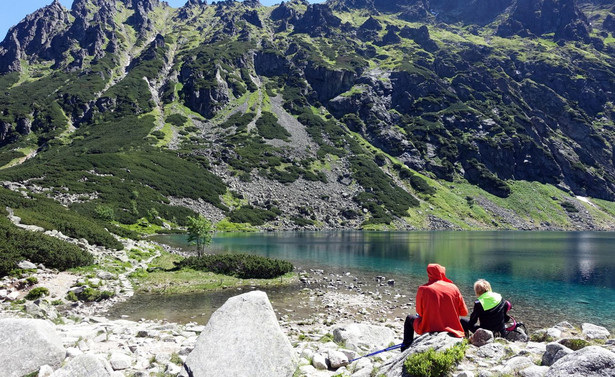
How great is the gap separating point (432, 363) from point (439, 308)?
1.76 meters

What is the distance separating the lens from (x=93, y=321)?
16.8 metres

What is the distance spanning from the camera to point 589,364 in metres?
5.55

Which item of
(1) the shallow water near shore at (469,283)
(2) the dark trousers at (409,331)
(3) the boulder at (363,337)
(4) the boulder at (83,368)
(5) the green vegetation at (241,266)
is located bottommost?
(1) the shallow water near shore at (469,283)

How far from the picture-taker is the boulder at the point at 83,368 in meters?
7.98

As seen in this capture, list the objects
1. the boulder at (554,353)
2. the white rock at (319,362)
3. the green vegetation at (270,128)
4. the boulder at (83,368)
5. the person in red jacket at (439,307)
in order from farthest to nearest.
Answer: the green vegetation at (270,128)
the white rock at (319,362)
the person in red jacket at (439,307)
the boulder at (83,368)
the boulder at (554,353)

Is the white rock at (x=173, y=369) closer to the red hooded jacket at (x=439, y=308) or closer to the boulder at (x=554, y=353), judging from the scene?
the red hooded jacket at (x=439, y=308)

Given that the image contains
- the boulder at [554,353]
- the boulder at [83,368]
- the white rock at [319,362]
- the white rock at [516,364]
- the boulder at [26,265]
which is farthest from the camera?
the boulder at [26,265]

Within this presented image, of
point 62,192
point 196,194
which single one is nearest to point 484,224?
point 196,194

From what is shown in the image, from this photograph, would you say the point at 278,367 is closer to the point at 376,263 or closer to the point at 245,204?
the point at 376,263

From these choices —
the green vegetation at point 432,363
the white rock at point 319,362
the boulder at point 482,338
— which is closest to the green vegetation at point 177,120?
the white rock at point 319,362

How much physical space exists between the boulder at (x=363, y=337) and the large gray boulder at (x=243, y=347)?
4.53 metres

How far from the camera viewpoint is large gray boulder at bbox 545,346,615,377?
542 centimetres

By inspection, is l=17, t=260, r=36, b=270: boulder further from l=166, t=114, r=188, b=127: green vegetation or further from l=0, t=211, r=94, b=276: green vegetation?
l=166, t=114, r=188, b=127: green vegetation

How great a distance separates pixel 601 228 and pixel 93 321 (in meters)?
217
